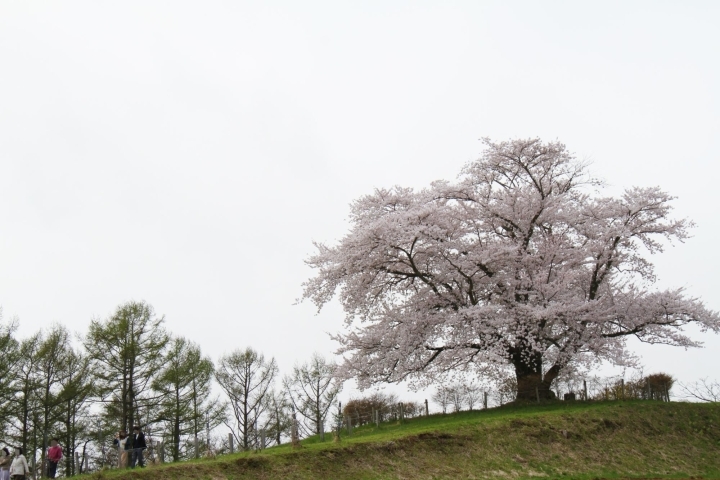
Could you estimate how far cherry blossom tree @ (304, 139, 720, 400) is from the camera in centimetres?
2812

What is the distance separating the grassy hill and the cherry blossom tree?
259 cm

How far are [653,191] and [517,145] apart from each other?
6448 mm

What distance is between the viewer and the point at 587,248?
29.8m

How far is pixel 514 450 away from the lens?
22797 mm

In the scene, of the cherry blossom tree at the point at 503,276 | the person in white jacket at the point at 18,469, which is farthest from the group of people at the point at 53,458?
the cherry blossom tree at the point at 503,276

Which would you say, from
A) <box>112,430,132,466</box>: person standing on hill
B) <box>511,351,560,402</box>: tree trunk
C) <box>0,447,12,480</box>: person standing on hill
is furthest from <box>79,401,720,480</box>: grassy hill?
<box>0,447,12,480</box>: person standing on hill

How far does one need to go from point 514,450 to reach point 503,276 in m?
9.04

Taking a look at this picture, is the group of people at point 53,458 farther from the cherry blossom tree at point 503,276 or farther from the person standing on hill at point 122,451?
the cherry blossom tree at point 503,276

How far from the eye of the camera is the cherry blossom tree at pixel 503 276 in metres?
28.1

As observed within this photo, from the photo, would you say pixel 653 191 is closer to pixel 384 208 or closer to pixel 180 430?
pixel 384 208

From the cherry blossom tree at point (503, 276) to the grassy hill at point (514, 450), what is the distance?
2.59m

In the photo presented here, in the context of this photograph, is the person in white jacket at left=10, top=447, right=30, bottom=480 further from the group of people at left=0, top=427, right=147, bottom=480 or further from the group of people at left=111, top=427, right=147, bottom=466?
the group of people at left=111, top=427, right=147, bottom=466

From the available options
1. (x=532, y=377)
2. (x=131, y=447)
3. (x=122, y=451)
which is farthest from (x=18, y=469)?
(x=532, y=377)

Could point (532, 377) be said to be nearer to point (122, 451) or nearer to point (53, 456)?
point (122, 451)
